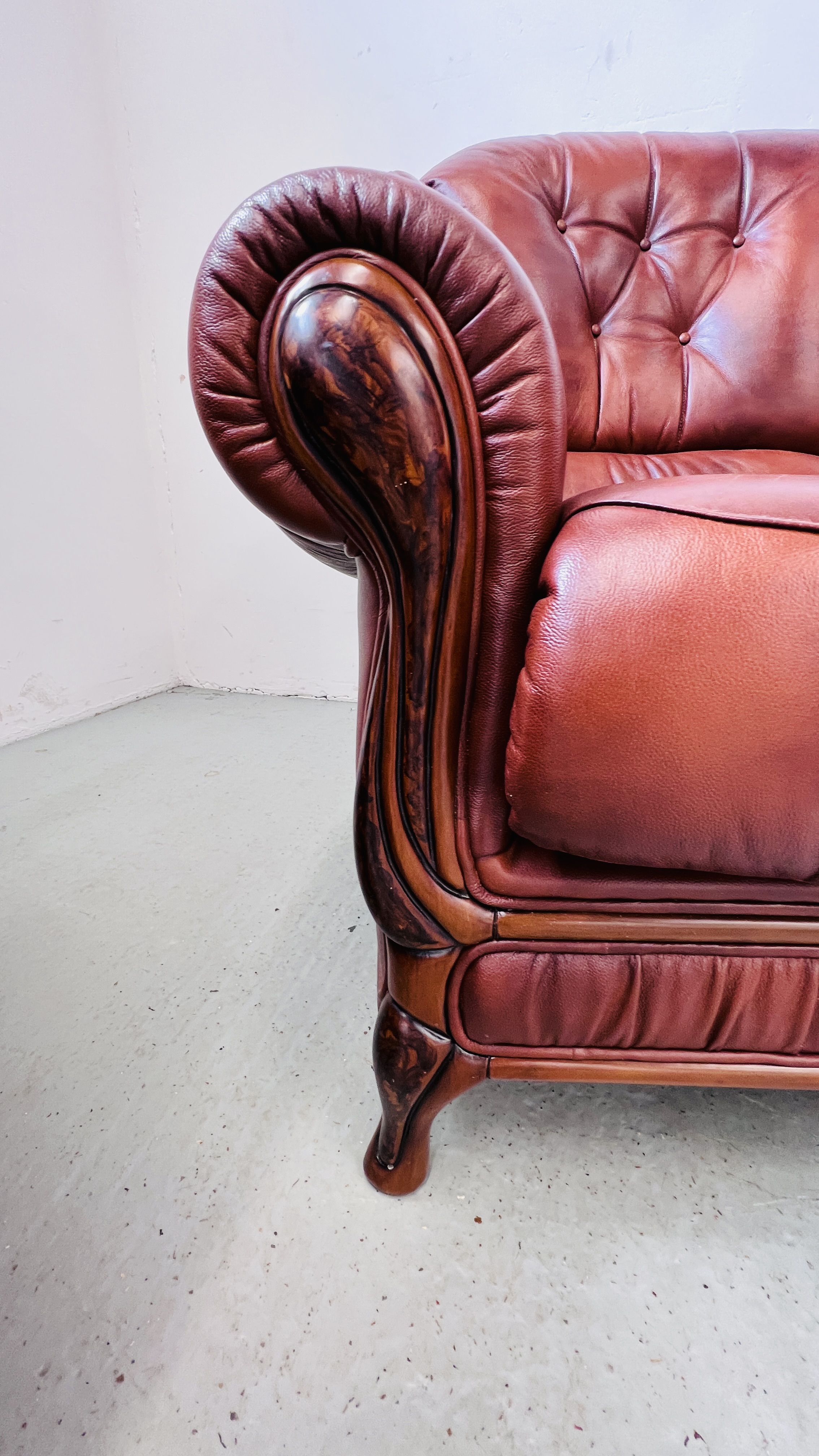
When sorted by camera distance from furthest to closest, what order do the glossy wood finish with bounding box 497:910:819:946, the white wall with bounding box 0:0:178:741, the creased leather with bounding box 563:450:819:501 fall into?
1. the white wall with bounding box 0:0:178:741
2. the creased leather with bounding box 563:450:819:501
3. the glossy wood finish with bounding box 497:910:819:946

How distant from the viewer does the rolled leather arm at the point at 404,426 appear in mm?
375

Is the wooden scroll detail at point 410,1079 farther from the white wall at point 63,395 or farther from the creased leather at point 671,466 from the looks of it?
the white wall at point 63,395

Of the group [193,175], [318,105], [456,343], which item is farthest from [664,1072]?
[193,175]

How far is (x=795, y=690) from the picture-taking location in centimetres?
38

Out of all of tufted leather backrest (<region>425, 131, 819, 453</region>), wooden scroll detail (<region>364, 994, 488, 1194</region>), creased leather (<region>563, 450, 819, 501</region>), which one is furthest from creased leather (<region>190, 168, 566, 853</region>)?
tufted leather backrest (<region>425, 131, 819, 453</region>)

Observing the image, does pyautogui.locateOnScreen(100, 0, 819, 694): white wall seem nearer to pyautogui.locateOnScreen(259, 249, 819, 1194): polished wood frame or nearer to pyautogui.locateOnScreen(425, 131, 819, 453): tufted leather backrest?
pyautogui.locateOnScreen(425, 131, 819, 453): tufted leather backrest

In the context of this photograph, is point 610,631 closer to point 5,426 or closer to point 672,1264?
point 672,1264

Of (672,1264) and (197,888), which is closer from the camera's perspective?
(672,1264)

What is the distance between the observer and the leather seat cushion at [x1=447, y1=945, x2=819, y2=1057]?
496 millimetres

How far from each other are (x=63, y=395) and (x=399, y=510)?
5.14ft

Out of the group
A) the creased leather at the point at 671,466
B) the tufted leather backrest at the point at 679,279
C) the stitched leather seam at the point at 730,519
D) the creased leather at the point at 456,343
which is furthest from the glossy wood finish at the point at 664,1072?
the tufted leather backrest at the point at 679,279

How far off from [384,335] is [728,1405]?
0.70m

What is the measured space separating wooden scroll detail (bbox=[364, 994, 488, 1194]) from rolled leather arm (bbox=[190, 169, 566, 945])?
0.14 metres

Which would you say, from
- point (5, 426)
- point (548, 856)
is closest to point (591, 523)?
point (548, 856)
